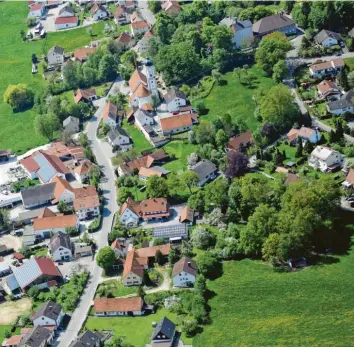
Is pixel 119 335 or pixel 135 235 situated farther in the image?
pixel 135 235

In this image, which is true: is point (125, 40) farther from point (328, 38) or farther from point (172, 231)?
point (172, 231)

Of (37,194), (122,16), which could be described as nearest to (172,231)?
(37,194)

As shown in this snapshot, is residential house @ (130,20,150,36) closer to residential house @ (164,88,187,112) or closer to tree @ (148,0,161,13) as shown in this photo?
tree @ (148,0,161,13)

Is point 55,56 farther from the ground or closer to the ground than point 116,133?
farther from the ground

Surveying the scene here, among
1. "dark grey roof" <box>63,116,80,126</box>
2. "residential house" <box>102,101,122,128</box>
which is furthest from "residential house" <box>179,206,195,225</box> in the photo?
"dark grey roof" <box>63,116,80,126</box>

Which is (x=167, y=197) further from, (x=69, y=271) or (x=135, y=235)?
(x=69, y=271)

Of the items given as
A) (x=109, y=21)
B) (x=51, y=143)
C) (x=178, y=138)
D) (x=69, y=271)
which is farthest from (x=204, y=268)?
(x=109, y=21)

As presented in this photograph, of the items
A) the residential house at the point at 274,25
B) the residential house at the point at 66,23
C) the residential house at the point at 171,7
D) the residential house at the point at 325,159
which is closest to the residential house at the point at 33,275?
the residential house at the point at 325,159
